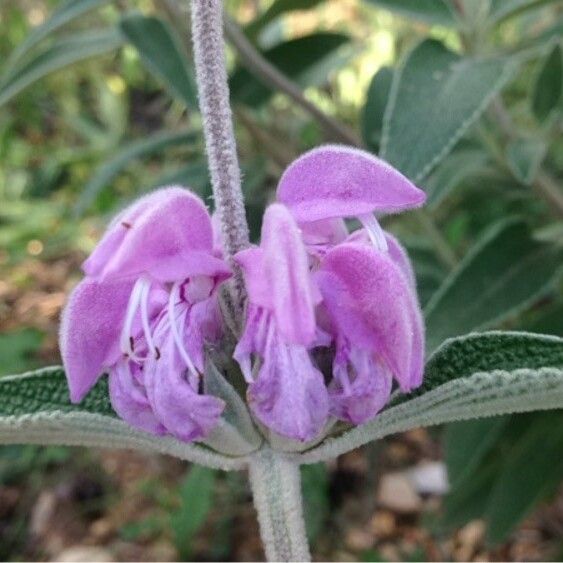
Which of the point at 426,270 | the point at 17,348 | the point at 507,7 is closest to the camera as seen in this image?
the point at 507,7

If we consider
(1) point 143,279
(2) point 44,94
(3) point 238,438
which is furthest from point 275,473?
(2) point 44,94

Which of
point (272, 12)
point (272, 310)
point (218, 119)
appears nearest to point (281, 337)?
point (272, 310)

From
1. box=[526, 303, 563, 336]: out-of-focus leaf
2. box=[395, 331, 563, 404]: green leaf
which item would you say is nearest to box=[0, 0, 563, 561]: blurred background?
box=[526, 303, 563, 336]: out-of-focus leaf

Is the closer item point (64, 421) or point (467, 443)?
point (64, 421)

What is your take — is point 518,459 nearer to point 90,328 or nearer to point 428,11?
point 428,11

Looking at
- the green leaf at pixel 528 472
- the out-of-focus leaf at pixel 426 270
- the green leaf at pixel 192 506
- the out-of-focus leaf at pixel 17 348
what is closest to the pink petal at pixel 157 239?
the out-of-focus leaf at pixel 426 270

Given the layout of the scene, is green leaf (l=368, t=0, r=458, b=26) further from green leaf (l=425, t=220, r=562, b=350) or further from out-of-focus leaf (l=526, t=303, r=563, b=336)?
out-of-focus leaf (l=526, t=303, r=563, b=336)
